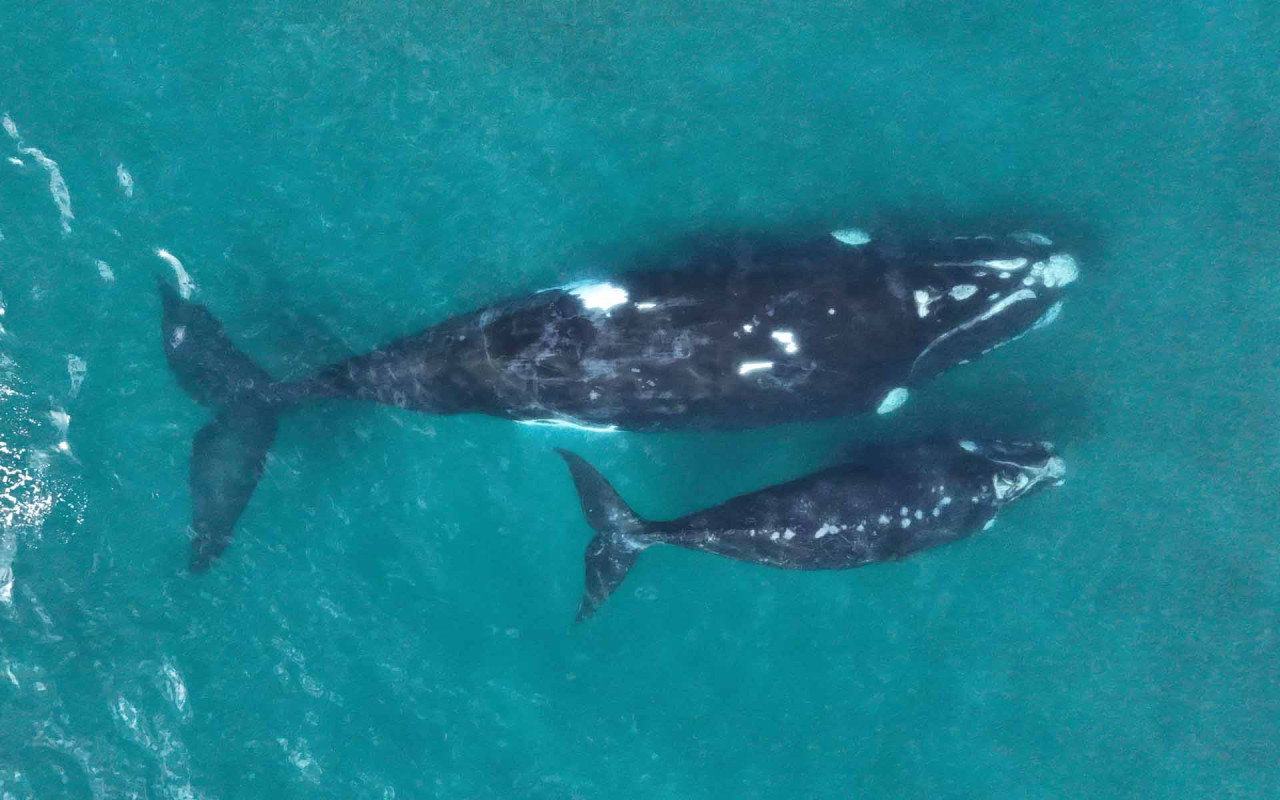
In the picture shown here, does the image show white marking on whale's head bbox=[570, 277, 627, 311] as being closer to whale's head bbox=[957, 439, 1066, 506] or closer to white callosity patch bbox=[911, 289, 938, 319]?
white callosity patch bbox=[911, 289, 938, 319]

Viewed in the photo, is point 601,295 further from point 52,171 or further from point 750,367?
point 52,171

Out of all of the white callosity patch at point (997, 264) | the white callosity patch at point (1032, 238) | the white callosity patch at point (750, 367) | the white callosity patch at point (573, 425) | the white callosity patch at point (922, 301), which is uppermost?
the white callosity patch at point (1032, 238)

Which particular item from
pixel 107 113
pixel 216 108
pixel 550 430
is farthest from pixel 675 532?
pixel 107 113

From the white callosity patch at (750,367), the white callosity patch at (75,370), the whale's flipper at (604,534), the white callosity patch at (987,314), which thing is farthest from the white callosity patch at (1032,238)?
the white callosity patch at (75,370)

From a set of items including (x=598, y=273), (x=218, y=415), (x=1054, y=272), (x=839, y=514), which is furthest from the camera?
(x=598, y=273)

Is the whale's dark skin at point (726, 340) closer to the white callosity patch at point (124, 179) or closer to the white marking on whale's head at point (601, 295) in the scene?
the white marking on whale's head at point (601, 295)

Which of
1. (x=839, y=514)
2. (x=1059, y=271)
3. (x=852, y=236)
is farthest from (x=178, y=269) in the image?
(x=1059, y=271)
